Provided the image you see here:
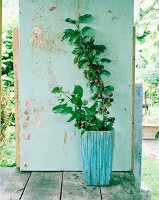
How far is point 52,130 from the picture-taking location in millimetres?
2502

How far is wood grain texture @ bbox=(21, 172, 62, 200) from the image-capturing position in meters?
2.05

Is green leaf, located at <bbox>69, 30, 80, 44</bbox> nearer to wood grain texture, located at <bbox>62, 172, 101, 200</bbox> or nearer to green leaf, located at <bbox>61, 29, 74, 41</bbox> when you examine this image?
green leaf, located at <bbox>61, 29, 74, 41</bbox>

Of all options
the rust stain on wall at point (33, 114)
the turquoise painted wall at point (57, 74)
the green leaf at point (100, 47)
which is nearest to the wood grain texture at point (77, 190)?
the turquoise painted wall at point (57, 74)

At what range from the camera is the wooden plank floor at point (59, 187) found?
2.05 meters

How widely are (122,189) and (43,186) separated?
515mm

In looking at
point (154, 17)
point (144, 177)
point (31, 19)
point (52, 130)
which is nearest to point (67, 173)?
point (52, 130)

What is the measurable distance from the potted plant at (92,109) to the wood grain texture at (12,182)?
447 mm

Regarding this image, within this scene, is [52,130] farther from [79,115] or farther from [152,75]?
[152,75]

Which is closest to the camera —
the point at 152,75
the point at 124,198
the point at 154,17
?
the point at 124,198

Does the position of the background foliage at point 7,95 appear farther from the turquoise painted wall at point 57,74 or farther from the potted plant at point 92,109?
the potted plant at point 92,109

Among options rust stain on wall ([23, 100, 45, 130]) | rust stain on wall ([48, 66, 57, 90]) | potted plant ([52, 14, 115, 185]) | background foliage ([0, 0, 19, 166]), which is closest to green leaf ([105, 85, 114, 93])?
potted plant ([52, 14, 115, 185])

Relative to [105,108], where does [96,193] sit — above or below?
below

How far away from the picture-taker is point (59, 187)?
2191 mm

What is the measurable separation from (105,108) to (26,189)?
74cm
